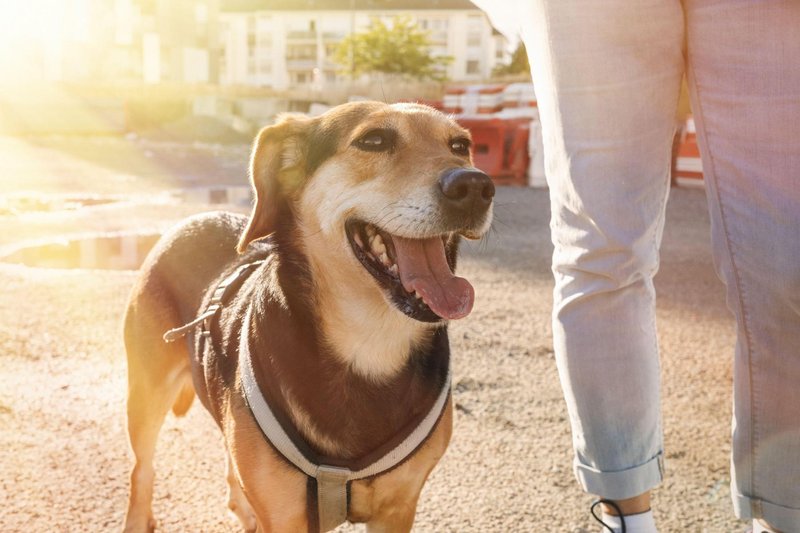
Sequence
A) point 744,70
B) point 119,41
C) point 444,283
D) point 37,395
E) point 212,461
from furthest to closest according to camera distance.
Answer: point 119,41, point 37,395, point 212,461, point 444,283, point 744,70

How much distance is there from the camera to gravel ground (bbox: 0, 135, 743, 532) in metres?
2.80

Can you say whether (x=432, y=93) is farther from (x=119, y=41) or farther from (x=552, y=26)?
(x=552, y=26)

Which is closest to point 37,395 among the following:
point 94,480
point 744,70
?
point 94,480

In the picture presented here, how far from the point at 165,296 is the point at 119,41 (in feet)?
163

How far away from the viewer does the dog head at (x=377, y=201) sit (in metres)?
2.27

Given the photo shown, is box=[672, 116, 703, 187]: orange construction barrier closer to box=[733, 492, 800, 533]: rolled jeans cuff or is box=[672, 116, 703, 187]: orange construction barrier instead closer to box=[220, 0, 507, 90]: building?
box=[733, 492, 800, 533]: rolled jeans cuff

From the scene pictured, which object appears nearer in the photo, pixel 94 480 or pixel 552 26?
pixel 552 26

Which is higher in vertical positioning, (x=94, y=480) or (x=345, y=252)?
(x=345, y=252)

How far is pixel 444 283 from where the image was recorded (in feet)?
7.52

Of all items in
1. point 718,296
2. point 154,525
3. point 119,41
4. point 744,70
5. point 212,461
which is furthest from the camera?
point 119,41

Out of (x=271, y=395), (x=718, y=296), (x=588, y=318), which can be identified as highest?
(x=588, y=318)

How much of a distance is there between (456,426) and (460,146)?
1.33 metres

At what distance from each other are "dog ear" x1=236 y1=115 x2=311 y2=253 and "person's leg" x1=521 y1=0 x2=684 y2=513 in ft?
2.52

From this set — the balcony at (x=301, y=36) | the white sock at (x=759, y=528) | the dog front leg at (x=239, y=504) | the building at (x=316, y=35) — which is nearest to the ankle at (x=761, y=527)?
the white sock at (x=759, y=528)
